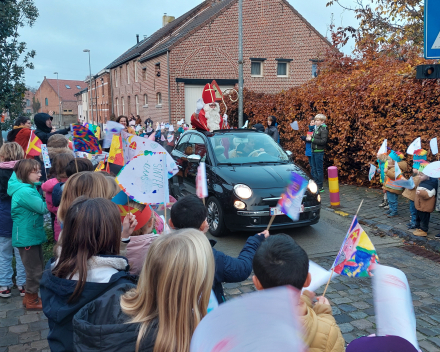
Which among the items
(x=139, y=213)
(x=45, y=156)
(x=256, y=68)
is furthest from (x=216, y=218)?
(x=256, y=68)

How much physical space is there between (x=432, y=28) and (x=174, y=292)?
16.7 feet

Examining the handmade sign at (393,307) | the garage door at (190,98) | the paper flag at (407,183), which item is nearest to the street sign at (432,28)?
the paper flag at (407,183)

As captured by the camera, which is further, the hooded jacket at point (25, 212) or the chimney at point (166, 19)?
the chimney at point (166, 19)

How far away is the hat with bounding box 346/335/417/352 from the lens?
1.08m

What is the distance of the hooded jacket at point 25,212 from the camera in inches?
155

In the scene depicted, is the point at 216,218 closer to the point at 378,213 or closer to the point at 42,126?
the point at 378,213

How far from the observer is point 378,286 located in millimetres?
1270

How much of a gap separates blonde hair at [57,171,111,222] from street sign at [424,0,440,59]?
174 inches

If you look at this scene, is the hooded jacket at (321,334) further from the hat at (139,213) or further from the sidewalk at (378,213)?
the sidewalk at (378,213)

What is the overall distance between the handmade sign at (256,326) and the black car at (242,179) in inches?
186

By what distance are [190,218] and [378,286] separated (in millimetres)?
1604

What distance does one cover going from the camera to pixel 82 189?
9.82ft

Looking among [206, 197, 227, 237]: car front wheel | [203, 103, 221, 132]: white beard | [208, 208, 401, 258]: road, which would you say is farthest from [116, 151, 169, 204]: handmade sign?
[203, 103, 221, 132]: white beard

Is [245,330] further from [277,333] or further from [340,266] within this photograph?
[340,266]
